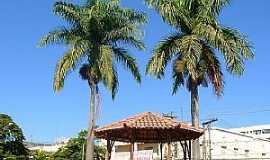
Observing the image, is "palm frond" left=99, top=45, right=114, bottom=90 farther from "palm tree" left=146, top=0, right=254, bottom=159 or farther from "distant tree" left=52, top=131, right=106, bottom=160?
"distant tree" left=52, top=131, right=106, bottom=160

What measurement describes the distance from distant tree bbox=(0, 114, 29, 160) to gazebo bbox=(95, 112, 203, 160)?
118ft

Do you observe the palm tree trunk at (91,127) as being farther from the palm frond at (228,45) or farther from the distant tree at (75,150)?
the distant tree at (75,150)

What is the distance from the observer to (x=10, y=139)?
6062 cm

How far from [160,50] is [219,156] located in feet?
158

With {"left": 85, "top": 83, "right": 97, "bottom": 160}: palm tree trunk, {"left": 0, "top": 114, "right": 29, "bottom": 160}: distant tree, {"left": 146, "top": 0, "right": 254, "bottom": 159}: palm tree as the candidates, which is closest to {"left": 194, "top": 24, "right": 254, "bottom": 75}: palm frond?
{"left": 146, "top": 0, "right": 254, "bottom": 159}: palm tree

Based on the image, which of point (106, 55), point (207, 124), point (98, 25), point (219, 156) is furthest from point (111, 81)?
point (219, 156)

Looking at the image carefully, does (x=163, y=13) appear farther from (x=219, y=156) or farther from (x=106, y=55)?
(x=219, y=156)

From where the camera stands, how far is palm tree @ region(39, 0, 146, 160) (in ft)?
106

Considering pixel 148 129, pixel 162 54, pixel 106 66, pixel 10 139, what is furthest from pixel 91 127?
pixel 10 139

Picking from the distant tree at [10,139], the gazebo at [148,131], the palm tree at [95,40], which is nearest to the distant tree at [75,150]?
the distant tree at [10,139]

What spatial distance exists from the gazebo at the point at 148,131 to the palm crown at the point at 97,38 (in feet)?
23.8

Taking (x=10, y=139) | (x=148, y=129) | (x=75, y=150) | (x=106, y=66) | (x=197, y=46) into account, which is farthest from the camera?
(x=75, y=150)

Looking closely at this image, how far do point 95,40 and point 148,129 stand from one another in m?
11.6

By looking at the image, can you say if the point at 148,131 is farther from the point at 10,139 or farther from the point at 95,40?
the point at 10,139
